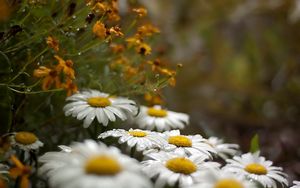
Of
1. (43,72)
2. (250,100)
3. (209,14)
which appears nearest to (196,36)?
(209,14)

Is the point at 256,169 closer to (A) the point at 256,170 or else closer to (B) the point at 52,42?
(A) the point at 256,170

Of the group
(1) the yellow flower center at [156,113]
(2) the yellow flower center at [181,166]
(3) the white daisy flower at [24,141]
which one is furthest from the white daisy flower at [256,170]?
(3) the white daisy flower at [24,141]

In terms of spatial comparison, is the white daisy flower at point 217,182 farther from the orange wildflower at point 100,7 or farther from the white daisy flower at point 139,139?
the orange wildflower at point 100,7

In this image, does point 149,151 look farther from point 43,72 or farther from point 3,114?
point 3,114

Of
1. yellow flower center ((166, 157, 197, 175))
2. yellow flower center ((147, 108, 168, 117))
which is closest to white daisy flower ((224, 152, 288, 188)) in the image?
yellow flower center ((166, 157, 197, 175))

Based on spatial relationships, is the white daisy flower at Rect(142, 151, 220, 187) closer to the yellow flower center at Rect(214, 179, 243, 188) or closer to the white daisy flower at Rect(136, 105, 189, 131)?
the yellow flower center at Rect(214, 179, 243, 188)

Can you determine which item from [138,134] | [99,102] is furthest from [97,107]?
[138,134]
